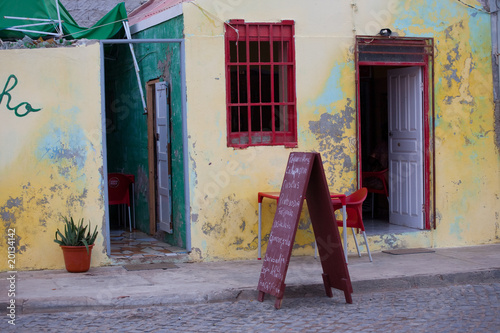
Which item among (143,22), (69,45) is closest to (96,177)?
(69,45)

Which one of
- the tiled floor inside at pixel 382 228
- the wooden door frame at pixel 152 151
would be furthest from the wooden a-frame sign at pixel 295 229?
the wooden door frame at pixel 152 151

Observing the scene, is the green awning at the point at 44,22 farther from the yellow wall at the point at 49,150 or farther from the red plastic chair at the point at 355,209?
the red plastic chair at the point at 355,209

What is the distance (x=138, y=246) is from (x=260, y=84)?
113 inches

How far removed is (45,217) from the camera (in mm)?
8406

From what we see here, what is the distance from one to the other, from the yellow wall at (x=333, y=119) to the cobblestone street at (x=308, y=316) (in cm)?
195

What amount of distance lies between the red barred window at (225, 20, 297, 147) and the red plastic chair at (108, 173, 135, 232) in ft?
9.41

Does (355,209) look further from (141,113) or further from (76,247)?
(141,113)

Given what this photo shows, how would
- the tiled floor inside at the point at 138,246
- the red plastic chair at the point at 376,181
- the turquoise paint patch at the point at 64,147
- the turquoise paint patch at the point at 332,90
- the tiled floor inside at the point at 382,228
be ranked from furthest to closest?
the red plastic chair at the point at 376,181, the tiled floor inside at the point at 382,228, the turquoise paint patch at the point at 332,90, the tiled floor inside at the point at 138,246, the turquoise paint patch at the point at 64,147

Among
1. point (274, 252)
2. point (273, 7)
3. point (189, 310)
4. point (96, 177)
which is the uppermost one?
point (273, 7)

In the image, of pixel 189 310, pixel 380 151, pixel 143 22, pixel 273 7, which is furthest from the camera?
pixel 380 151

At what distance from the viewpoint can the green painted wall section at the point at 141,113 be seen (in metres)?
9.45

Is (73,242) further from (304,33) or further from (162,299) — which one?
(304,33)

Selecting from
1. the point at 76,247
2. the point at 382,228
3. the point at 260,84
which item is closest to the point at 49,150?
the point at 76,247

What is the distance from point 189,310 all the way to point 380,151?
615 centimetres
